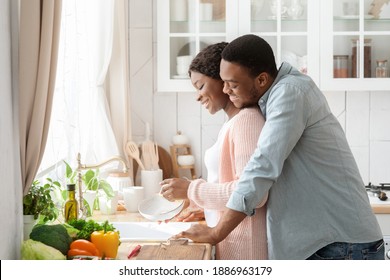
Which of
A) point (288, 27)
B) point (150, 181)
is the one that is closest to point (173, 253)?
point (150, 181)

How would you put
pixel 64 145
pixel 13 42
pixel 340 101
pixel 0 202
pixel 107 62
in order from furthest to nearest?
pixel 340 101
pixel 107 62
pixel 64 145
pixel 13 42
pixel 0 202

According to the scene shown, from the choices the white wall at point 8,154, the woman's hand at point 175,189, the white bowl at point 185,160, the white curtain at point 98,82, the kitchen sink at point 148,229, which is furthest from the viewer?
the white bowl at point 185,160

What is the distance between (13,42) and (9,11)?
0.07 metres

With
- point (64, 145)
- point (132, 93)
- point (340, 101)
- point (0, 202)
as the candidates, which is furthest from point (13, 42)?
point (340, 101)

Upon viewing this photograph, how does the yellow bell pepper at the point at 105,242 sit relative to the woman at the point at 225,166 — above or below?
below

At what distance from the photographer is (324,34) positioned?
3154mm

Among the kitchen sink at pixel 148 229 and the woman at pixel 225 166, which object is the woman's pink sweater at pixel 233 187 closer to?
the woman at pixel 225 166

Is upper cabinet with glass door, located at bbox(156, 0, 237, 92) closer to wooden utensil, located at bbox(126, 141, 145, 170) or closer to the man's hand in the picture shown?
wooden utensil, located at bbox(126, 141, 145, 170)

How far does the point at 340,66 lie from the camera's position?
3.17 metres

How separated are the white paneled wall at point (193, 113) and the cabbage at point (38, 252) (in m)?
1.80

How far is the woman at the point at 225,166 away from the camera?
1.78 m

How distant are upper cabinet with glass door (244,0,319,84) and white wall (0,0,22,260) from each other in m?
1.72

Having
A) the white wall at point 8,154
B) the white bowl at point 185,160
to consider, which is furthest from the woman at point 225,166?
the white bowl at point 185,160
